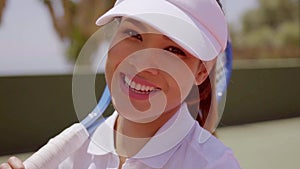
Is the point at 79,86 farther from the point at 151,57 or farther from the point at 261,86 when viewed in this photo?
the point at 261,86

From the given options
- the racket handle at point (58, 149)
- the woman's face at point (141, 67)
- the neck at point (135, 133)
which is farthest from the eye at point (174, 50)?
the racket handle at point (58, 149)

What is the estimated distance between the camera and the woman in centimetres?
74

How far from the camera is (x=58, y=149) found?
0.83 meters

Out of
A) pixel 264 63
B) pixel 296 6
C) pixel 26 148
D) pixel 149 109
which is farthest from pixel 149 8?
pixel 296 6

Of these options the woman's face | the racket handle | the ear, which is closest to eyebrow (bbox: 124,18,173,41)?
the woman's face

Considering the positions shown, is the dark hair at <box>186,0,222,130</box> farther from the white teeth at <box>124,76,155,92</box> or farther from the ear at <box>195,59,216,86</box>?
the white teeth at <box>124,76,155,92</box>

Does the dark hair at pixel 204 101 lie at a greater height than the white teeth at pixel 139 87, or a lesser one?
lesser

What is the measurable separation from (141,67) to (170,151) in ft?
0.51

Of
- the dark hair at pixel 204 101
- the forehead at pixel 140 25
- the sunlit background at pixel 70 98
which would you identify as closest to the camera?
the forehead at pixel 140 25

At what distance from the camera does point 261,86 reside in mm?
6328

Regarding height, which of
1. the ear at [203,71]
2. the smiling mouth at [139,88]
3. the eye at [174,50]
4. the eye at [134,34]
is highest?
the eye at [134,34]

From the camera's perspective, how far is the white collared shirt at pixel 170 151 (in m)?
0.77

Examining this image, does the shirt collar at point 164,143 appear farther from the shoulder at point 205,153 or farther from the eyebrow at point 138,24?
the eyebrow at point 138,24

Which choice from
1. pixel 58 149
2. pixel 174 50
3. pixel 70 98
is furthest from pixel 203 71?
pixel 70 98
